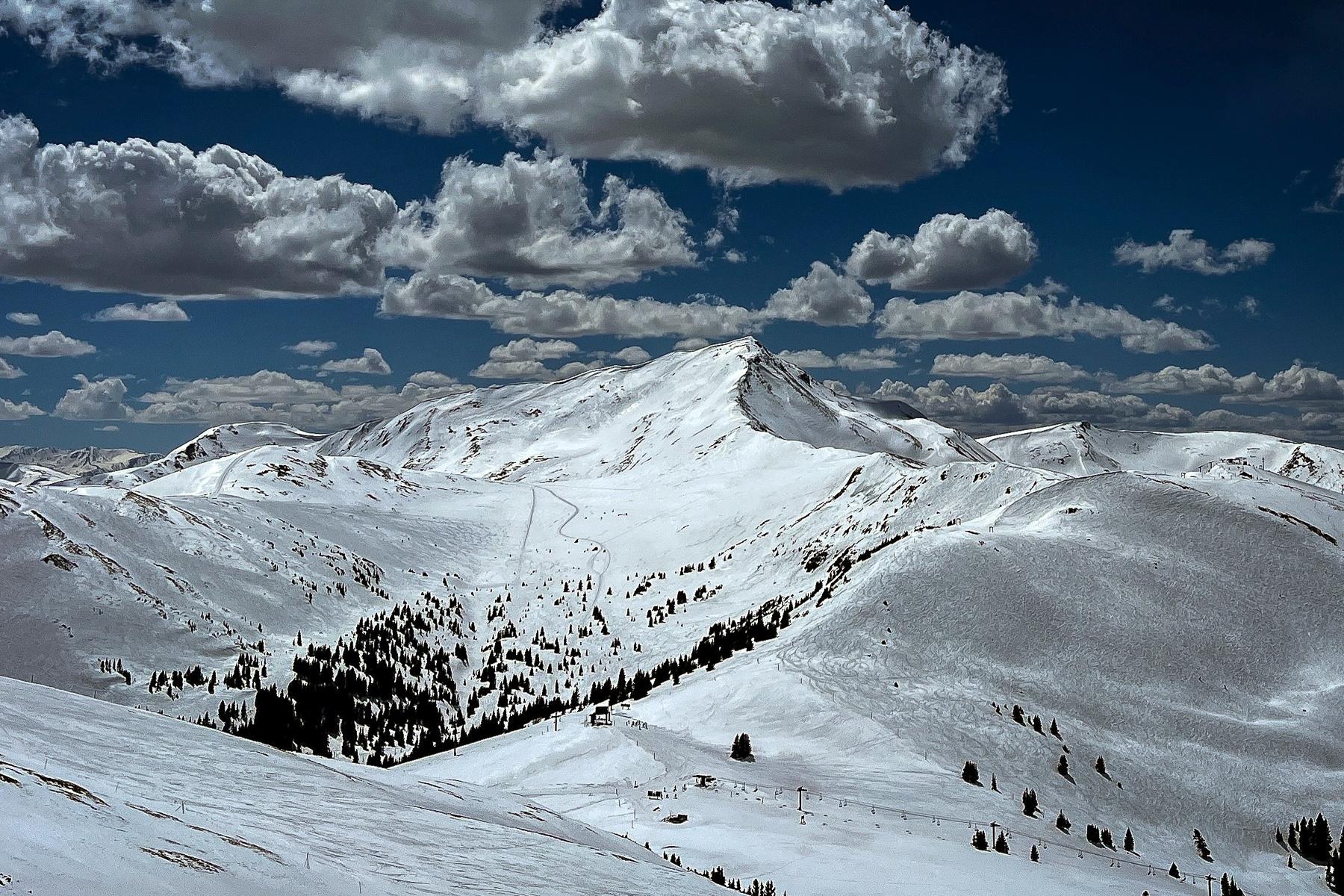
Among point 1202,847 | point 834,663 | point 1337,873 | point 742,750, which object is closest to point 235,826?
point 742,750

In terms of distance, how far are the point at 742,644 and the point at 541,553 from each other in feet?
201

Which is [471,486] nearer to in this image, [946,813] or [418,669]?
[418,669]

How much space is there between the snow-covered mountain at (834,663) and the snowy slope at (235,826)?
2.73ft

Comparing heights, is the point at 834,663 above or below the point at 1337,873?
above

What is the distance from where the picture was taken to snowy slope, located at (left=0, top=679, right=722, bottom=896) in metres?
9.28

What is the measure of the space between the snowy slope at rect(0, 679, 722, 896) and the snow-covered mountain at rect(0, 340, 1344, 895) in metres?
A: 0.83

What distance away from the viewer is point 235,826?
12.0 meters

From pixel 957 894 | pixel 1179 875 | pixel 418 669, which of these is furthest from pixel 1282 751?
pixel 418 669

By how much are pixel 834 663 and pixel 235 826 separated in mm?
35876

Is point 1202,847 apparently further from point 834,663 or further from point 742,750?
point 742,750

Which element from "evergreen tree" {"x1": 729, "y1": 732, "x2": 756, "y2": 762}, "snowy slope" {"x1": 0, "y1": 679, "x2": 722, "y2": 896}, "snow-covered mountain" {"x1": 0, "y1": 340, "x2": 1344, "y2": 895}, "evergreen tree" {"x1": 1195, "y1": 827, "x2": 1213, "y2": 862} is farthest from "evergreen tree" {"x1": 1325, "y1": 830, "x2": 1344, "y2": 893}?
"snowy slope" {"x1": 0, "y1": 679, "x2": 722, "y2": 896}

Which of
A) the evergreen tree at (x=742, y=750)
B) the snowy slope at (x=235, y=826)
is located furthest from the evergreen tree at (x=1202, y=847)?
the snowy slope at (x=235, y=826)

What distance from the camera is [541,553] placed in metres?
110

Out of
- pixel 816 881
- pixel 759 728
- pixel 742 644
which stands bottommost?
pixel 816 881
